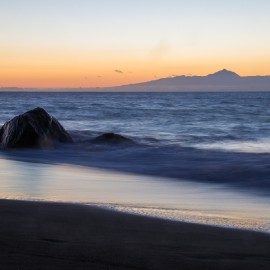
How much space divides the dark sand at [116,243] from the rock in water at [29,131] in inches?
390

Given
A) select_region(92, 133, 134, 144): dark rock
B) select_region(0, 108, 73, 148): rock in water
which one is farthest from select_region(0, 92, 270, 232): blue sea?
select_region(0, 108, 73, 148): rock in water

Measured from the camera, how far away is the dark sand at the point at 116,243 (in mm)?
3738

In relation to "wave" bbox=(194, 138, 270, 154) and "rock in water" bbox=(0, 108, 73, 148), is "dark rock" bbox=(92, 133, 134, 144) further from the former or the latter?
"wave" bbox=(194, 138, 270, 154)

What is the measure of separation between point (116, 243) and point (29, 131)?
11.6m

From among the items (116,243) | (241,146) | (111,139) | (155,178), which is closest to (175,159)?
(155,178)

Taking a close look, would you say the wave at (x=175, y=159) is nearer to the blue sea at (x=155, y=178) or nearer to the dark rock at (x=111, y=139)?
the blue sea at (x=155, y=178)

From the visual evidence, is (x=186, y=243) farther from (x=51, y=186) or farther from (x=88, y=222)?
(x=51, y=186)

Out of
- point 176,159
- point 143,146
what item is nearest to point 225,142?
point 143,146

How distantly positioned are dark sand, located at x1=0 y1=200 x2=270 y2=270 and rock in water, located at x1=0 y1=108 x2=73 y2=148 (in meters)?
9.92

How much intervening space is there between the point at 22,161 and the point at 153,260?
8.82 meters

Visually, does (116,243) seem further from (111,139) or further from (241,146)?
(241,146)

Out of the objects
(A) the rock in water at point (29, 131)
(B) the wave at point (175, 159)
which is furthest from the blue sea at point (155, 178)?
(A) the rock in water at point (29, 131)

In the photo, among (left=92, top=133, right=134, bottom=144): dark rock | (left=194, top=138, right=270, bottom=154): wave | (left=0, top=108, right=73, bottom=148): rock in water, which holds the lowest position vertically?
(left=194, top=138, right=270, bottom=154): wave

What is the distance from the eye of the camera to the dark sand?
374 cm
